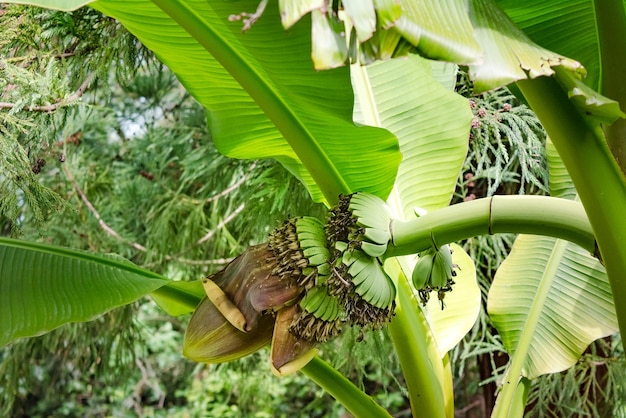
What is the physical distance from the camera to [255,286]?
762mm

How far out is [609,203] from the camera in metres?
0.65

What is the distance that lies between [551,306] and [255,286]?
55cm

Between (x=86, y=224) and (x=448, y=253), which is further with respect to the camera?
(x=86, y=224)

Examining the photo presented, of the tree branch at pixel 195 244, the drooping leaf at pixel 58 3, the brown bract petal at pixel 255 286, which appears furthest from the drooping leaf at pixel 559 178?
the tree branch at pixel 195 244

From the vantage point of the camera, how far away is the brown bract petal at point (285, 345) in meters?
0.76

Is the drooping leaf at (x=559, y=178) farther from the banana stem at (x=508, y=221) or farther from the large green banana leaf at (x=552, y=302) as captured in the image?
the banana stem at (x=508, y=221)

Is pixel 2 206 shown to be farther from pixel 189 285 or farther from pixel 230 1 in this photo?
pixel 230 1

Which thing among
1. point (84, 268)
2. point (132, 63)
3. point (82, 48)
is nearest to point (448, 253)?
point (84, 268)

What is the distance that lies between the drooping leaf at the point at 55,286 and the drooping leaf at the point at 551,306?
0.57 meters

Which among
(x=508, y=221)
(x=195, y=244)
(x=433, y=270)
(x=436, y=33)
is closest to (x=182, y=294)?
(x=433, y=270)

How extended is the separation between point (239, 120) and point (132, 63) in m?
0.51

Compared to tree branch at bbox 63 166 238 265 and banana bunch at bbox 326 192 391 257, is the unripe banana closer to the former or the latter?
banana bunch at bbox 326 192 391 257

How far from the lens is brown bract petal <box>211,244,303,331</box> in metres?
0.75

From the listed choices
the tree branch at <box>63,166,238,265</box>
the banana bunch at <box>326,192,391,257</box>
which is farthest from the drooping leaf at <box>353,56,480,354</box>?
the tree branch at <box>63,166,238,265</box>
